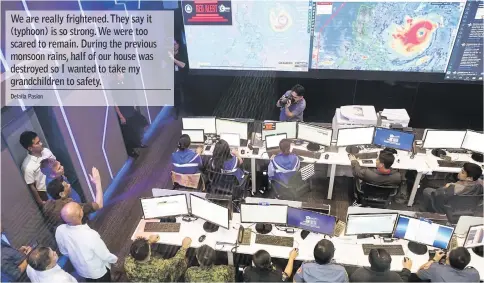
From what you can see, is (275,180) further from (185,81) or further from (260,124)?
(185,81)

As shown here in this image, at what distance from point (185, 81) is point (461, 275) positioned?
5.18m

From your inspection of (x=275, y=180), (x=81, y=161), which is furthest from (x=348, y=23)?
(x=81, y=161)

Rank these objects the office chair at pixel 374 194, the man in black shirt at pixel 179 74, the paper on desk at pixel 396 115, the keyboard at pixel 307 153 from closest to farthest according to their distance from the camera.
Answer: the office chair at pixel 374 194 < the keyboard at pixel 307 153 < the paper on desk at pixel 396 115 < the man in black shirt at pixel 179 74

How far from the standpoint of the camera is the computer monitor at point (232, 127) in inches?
216

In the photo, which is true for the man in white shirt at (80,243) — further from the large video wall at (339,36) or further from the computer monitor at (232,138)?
the large video wall at (339,36)

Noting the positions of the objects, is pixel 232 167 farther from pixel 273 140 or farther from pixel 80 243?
pixel 80 243

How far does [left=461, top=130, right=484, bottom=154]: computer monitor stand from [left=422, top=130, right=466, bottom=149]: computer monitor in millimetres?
49

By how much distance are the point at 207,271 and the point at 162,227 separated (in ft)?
3.22

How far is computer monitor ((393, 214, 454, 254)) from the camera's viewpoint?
3668mm

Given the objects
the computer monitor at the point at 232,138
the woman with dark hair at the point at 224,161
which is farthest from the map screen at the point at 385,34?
the woman with dark hair at the point at 224,161

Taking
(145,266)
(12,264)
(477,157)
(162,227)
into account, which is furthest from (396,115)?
(12,264)

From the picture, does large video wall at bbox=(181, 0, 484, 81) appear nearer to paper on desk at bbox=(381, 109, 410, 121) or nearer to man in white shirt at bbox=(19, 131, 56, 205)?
paper on desk at bbox=(381, 109, 410, 121)

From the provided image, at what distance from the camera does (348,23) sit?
18.9 feet

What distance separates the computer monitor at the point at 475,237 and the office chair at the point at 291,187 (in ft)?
6.09
